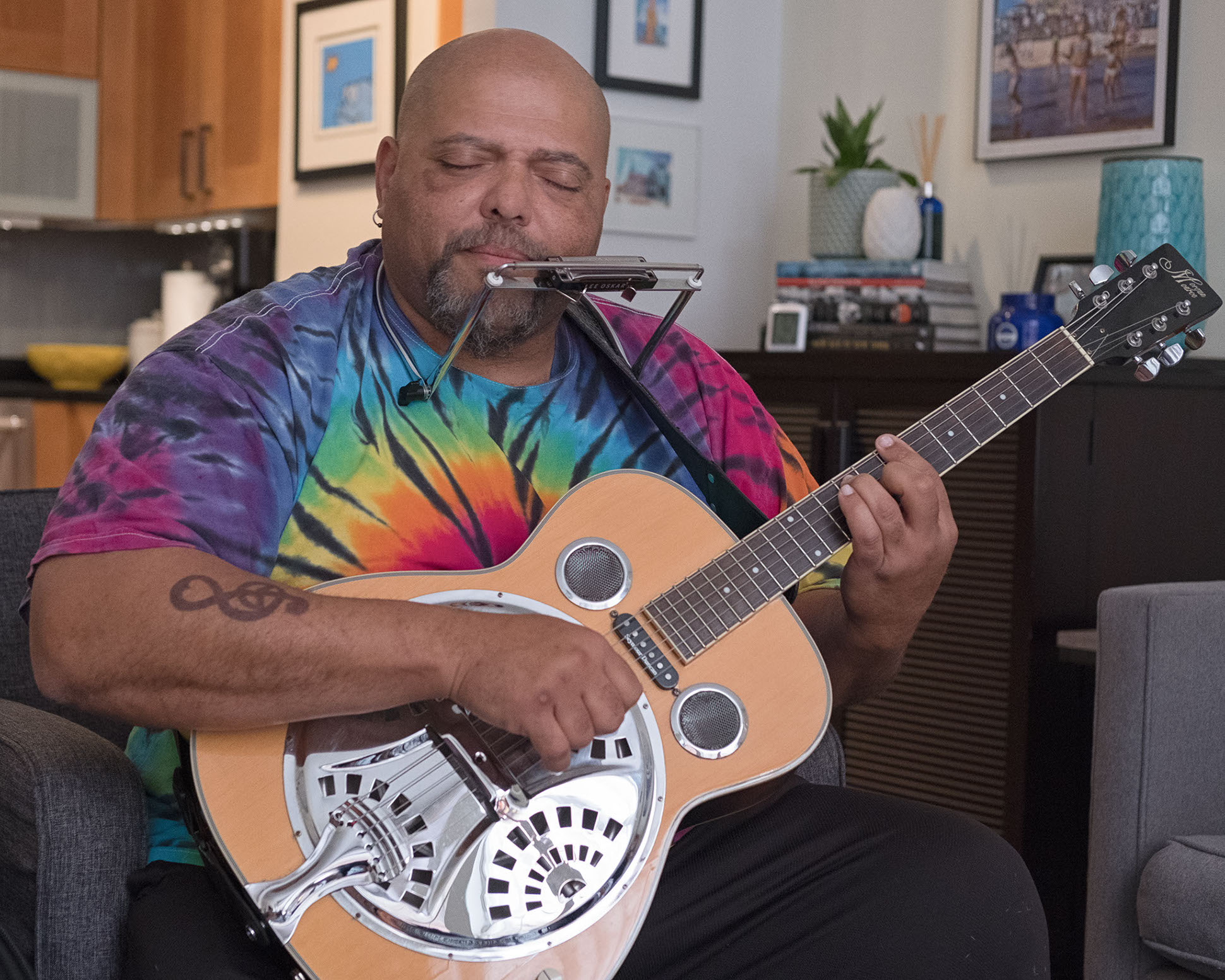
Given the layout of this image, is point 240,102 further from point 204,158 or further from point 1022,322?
point 1022,322

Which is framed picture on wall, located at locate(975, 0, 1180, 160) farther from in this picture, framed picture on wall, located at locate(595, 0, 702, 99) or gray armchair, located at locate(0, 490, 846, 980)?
gray armchair, located at locate(0, 490, 846, 980)

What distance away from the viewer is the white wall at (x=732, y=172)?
314 centimetres

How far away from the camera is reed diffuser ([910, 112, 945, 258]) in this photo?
107 inches

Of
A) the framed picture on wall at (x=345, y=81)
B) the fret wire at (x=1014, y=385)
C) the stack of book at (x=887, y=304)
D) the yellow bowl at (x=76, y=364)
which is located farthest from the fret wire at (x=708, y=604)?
the yellow bowl at (x=76, y=364)

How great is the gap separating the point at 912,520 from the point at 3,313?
13.6 feet

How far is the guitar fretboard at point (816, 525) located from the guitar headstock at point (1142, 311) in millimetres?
29

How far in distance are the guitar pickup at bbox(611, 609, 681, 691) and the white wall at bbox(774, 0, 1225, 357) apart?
1625mm

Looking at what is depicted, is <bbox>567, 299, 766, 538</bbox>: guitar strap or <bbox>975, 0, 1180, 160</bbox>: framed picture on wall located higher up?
<bbox>975, 0, 1180, 160</bbox>: framed picture on wall

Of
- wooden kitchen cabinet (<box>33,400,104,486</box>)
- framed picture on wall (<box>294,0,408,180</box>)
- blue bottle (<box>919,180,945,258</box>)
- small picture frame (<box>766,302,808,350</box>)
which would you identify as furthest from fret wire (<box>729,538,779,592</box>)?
wooden kitchen cabinet (<box>33,400,104,486</box>)

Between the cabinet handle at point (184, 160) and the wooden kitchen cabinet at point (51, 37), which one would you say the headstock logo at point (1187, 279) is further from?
the wooden kitchen cabinet at point (51, 37)

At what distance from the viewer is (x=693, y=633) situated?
4.06 ft

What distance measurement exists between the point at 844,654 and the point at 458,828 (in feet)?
1.57

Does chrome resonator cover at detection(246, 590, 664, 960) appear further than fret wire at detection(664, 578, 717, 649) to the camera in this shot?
No

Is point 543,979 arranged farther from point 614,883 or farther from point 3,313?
point 3,313
